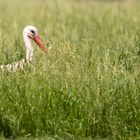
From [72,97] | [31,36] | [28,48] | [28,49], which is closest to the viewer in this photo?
[72,97]

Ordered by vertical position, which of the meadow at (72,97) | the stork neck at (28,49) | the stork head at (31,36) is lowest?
the meadow at (72,97)

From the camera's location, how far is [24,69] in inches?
389

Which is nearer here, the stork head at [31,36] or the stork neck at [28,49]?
the stork neck at [28,49]

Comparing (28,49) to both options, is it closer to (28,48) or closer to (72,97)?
(28,48)

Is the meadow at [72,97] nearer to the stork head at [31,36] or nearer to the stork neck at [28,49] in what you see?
the stork neck at [28,49]

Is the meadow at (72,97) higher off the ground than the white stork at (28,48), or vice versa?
the white stork at (28,48)

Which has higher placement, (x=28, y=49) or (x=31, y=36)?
(x=31, y=36)

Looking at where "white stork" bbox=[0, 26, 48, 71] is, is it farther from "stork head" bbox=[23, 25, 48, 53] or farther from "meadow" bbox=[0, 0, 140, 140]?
"meadow" bbox=[0, 0, 140, 140]

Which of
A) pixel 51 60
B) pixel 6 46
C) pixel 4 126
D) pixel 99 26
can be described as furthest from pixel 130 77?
pixel 99 26

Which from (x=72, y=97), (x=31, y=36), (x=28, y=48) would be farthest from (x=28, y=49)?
(x=72, y=97)

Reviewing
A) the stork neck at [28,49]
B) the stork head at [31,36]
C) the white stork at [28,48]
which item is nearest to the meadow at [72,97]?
the white stork at [28,48]

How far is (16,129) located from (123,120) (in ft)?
4.50

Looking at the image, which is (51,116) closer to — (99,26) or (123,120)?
(123,120)

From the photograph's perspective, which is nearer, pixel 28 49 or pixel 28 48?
pixel 28 49
